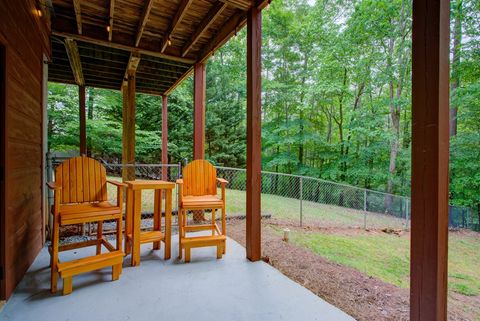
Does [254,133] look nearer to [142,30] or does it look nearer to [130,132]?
[142,30]

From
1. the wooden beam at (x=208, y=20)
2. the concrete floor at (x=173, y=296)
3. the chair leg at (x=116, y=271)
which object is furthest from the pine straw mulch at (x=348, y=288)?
the wooden beam at (x=208, y=20)

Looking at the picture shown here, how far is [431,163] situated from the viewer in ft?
3.77

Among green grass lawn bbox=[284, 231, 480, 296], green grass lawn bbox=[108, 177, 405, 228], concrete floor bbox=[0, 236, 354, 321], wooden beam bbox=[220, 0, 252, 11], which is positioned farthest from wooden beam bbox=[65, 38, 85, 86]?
green grass lawn bbox=[284, 231, 480, 296]

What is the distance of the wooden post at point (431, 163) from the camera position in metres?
1.13

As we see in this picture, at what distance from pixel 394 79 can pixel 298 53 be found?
4.35 m

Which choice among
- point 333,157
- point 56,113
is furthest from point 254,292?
point 333,157

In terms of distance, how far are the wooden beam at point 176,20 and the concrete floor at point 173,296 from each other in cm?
280

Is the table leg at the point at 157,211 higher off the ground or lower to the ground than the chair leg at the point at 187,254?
higher

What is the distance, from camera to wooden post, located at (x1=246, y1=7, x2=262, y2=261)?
256 cm

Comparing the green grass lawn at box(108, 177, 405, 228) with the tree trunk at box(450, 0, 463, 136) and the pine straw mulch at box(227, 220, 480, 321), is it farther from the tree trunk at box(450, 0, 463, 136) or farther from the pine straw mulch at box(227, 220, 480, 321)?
the tree trunk at box(450, 0, 463, 136)

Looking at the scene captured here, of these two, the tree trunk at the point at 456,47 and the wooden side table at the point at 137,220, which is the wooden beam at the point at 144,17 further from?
the tree trunk at the point at 456,47

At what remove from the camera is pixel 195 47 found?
149 inches

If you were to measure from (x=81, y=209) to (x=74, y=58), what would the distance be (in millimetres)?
3172

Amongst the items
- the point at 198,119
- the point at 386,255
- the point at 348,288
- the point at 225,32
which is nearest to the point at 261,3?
the point at 225,32
